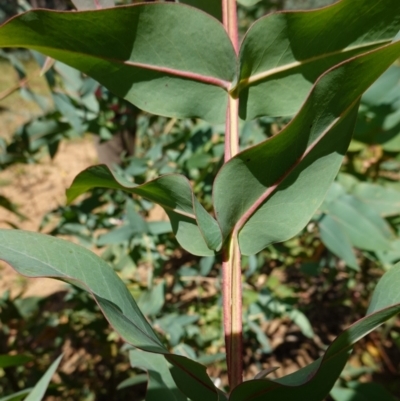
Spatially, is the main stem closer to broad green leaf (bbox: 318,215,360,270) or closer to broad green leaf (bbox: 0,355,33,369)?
broad green leaf (bbox: 0,355,33,369)

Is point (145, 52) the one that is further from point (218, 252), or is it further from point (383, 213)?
point (383, 213)

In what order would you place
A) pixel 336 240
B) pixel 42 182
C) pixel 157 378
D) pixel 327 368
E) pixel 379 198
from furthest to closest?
pixel 42 182
pixel 379 198
pixel 336 240
pixel 157 378
pixel 327 368

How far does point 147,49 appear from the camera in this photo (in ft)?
1.61

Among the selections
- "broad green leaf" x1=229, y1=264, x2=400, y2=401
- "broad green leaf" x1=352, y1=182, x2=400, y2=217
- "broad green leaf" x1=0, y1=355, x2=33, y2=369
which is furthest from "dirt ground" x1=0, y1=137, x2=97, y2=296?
"broad green leaf" x1=229, y1=264, x2=400, y2=401

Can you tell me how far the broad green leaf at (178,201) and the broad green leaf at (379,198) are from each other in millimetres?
763

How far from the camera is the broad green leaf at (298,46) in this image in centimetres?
46

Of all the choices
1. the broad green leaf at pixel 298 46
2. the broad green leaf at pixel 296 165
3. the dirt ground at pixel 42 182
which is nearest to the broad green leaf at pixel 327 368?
the broad green leaf at pixel 296 165

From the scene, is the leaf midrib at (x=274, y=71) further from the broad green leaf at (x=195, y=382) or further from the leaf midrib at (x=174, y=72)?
the broad green leaf at (x=195, y=382)

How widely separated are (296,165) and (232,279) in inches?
5.3

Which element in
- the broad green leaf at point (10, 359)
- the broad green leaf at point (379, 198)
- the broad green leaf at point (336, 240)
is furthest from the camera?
the broad green leaf at point (379, 198)

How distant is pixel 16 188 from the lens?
153 inches

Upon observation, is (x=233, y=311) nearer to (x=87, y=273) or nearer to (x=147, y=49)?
(x=87, y=273)

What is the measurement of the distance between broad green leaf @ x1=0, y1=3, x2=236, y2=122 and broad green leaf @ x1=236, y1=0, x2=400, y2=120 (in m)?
0.03

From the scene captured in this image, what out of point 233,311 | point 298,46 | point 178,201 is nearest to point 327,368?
point 233,311
